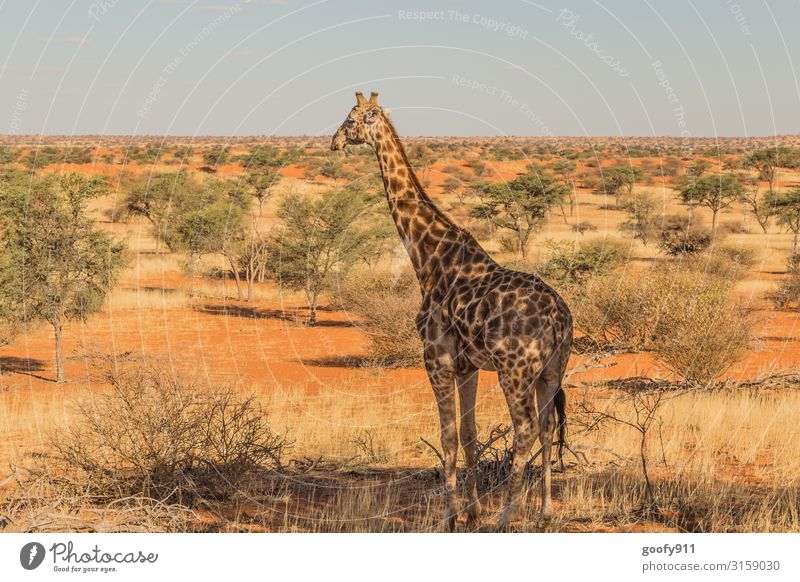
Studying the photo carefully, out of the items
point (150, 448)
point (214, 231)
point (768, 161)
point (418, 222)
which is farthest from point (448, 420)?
point (768, 161)

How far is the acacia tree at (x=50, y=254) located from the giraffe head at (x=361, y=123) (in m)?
15.0

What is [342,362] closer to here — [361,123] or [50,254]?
[50,254]

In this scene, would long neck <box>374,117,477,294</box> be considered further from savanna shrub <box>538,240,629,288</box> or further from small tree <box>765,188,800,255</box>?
small tree <box>765,188,800,255</box>

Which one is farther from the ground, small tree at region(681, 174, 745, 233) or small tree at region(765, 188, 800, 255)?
small tree at region(681, 174, 745, 233)

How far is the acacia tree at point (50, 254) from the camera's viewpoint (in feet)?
74.4

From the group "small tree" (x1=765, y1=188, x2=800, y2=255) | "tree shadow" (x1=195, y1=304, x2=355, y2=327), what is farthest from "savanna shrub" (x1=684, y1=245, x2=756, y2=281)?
"tree shadow" (x1=195, y1=304, x2=355, y2=327)

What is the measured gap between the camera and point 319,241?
1332 inches

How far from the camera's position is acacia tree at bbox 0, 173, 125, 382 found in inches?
893

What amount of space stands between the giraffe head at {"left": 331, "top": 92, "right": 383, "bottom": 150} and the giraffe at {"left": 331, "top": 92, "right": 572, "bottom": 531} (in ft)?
0.04

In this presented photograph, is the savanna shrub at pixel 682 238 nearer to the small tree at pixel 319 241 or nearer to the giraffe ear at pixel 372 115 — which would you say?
the small tree at pixel 319 241

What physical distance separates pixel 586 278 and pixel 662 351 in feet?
37.2

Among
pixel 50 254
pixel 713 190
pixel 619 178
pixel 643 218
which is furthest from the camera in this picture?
pixel 619 178

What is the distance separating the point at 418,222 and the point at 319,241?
2445 centimetres

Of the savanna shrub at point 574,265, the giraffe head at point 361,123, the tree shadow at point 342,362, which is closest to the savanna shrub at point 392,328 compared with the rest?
the tree shadow at point 342,362
